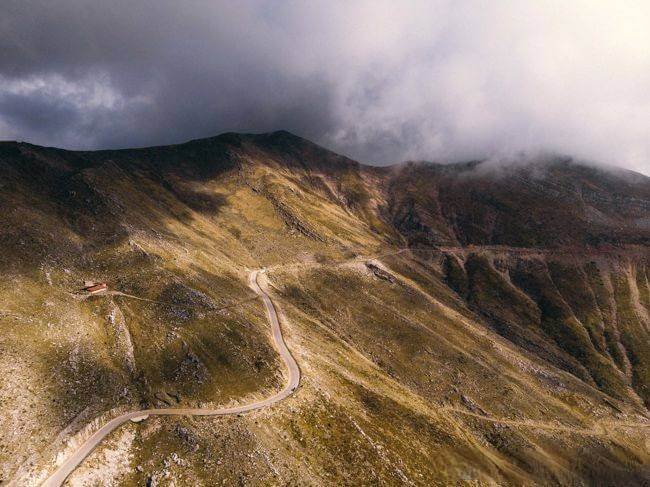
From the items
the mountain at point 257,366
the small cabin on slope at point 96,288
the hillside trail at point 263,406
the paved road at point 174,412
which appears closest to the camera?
the paved road at point 174,412

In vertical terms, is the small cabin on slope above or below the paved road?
above

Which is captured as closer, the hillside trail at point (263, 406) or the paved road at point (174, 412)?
the paved road at point (174, 412)

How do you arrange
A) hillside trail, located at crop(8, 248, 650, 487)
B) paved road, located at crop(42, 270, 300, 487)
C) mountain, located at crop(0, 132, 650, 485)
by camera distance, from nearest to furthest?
paved road, located at crop(42, 270, 300, 487), hillside trail, located at crop(8, 248, 650, 487), mountain, located at crop(0, 132, 650, 485)

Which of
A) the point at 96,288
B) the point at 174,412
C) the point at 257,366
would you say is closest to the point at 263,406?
the point at 257,366

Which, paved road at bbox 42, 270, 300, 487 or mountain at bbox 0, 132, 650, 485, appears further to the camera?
mountain at bbox 0, 132, 650, 485

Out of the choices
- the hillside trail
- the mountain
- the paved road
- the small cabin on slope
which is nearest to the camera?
the paved road

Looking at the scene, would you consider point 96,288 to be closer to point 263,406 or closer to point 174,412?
point 174,412

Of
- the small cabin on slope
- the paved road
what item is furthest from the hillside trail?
the small cabin on slope

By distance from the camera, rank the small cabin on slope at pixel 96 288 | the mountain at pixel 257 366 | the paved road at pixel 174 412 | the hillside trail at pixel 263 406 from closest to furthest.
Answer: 1. the paved road at pixel 174 412
2. the hillside trail at pixel 263 406
3. the mountain at pixel 257 366
4. the small cabin on slope at pixel 96 288

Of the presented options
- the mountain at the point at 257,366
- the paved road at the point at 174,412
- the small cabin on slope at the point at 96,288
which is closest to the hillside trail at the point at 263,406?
the paved road at the point at 174,412

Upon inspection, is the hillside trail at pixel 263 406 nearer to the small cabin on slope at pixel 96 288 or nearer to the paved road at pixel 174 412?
the paved road at pixel 174 412

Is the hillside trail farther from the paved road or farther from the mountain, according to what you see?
the mountain

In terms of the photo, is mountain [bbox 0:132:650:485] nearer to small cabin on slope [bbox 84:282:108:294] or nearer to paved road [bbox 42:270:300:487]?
paved road [bbox 42:270:300:487]
